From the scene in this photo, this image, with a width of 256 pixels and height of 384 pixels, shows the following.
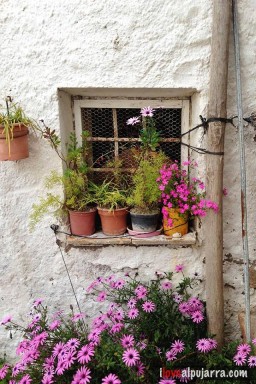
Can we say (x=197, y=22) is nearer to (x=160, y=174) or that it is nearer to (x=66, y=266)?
(x=160, y=174)

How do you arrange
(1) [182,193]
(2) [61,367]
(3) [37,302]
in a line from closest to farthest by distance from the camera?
(2) [61,367], (1) [182,193], (3) [37,302]

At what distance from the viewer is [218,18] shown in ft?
6.63

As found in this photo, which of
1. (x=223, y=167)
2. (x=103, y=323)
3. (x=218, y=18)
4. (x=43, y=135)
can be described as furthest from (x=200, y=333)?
(x=218, y=18)

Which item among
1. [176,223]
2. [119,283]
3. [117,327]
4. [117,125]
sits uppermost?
[117,125]

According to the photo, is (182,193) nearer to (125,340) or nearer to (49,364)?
(125,340)

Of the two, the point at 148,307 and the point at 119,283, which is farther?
the point at 119,283

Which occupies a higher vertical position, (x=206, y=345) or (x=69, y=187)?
(x=69, y=187)

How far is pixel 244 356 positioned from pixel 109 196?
1.29 metres

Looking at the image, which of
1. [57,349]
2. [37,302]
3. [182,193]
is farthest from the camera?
[37,302]

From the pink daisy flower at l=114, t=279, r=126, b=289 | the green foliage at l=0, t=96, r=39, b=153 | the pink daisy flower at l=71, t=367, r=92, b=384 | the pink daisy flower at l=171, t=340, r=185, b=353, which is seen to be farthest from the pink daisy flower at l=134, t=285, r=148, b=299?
the green foliage at l=0, t=96, r=39, b=153

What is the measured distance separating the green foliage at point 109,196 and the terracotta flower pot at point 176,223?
317mm

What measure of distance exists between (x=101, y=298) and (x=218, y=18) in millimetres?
1896

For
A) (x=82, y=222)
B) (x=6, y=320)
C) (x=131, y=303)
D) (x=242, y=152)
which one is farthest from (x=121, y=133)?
(x=6, y=320)

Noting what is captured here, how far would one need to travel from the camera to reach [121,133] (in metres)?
2.55
